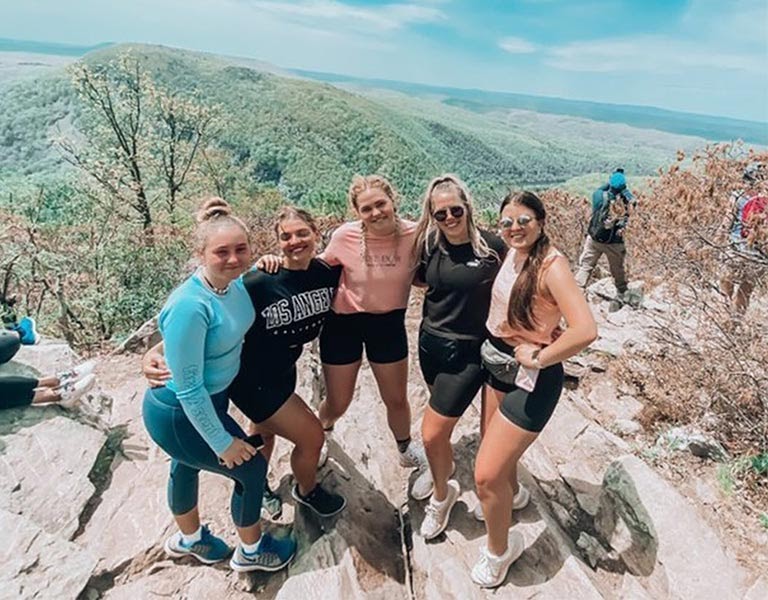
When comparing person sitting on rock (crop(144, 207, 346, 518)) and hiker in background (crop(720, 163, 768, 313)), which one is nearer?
person sitting on rock (crop(144, 207, 346, 518))

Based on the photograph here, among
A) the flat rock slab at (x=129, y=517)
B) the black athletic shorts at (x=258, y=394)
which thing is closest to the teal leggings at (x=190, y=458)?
the black athletic shorts at (x=258, y=394)

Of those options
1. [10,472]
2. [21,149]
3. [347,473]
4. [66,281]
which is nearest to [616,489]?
[347,473]

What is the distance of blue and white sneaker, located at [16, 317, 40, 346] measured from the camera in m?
4.91

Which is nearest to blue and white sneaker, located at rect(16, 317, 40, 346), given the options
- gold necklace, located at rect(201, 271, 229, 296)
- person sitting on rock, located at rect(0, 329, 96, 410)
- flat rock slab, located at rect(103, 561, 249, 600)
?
person sitting on rock, located at rect(0, 329, 96, 410)

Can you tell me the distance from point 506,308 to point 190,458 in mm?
1827

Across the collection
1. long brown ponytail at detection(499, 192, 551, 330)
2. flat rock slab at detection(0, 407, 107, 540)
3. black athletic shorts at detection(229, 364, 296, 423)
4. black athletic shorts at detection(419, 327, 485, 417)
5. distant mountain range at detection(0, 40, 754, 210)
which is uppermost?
long brown ponytail at detection(499, 192, 551, 330)

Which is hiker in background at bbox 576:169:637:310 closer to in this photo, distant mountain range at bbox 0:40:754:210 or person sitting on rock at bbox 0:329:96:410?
person sitting on rock at bbox 0:329:96:410

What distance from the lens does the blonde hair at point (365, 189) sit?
121 inches

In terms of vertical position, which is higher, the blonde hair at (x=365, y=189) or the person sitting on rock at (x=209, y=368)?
the blonde hair at (x=365, y=189)

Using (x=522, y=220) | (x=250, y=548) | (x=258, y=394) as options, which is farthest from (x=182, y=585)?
Result: (x=522, y=220)

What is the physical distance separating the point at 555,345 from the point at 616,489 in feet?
5.24

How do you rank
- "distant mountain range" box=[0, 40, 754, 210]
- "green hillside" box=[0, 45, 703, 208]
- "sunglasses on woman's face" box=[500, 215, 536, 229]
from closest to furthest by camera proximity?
"sunglasses on woman's face" box=[500, 215, 536, 229] → "distant mountain range" box=[0, 40, 754, 210] → "green hillside" box=[0, 45, 703, 208]

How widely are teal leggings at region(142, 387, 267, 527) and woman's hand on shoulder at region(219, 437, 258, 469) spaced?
7 centimetres

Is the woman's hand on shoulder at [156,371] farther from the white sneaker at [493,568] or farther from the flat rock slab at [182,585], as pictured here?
the white sneaker at [493,568]
